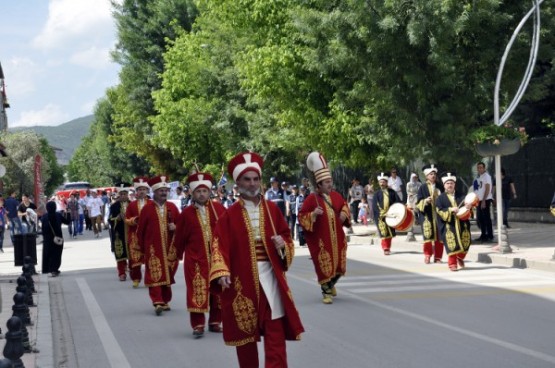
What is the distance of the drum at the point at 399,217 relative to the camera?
66.3 ft

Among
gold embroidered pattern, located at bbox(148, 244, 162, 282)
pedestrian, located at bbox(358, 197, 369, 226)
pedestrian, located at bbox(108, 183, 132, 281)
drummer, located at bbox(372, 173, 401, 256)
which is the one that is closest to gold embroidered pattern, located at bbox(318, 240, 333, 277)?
gold embroidered pattern, located at bbox(148, 244, 162, 282)

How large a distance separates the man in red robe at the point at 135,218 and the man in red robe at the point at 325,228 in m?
3.21

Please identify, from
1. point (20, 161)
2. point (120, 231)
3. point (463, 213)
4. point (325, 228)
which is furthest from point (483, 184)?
point (20, 161)

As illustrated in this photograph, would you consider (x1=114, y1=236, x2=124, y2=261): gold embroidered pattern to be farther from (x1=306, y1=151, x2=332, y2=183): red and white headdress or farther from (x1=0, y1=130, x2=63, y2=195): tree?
(x1=0, y1=130, x2=63, y2=195): tree

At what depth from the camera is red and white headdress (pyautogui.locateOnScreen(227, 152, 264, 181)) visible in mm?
7305

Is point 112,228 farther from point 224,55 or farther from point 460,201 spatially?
point 224,55

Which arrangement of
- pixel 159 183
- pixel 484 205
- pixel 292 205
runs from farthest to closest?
1. pixel 292 205
2. pixel 484 205
3. pixel 159 183

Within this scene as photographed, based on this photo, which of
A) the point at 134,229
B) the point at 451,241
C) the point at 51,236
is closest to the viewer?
the point at 134,229

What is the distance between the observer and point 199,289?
35.3ft

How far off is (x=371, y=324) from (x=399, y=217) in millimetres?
9383

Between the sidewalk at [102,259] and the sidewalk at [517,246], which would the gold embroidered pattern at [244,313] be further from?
the sidewalk at [517,246]

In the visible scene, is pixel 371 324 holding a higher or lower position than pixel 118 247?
lower

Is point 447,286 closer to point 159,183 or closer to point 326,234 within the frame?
point 326,234

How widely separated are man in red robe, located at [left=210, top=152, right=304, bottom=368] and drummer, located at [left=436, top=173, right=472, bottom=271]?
970 cm
